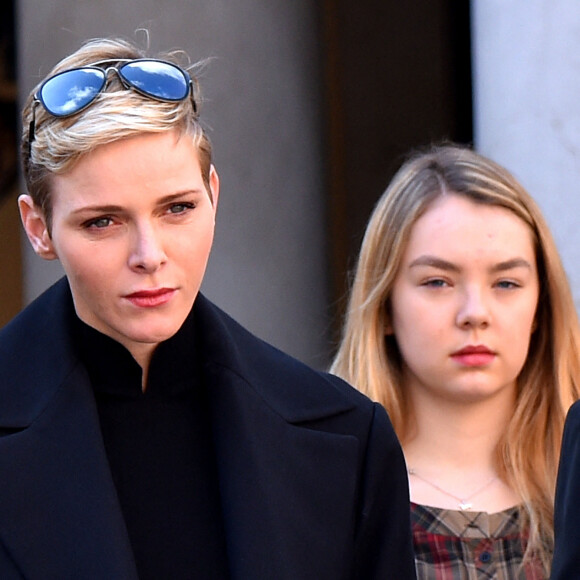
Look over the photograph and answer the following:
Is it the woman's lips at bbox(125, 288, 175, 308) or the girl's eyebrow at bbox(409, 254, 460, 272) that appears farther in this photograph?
the girl's eyebrow at bbox(409, 254, 460, 272)

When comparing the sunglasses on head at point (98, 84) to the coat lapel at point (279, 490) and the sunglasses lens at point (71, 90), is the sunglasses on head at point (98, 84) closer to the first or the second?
the sunglasses lens at point (71, 90)

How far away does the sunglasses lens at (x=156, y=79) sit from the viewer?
112 inches

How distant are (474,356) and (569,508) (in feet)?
3.53

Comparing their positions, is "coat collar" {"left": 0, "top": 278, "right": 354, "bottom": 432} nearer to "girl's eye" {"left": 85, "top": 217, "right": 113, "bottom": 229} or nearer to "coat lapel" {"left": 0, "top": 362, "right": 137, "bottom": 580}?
"coat lapel" {"left": 0, "top": 362, "right": 137, "bottom": 580}

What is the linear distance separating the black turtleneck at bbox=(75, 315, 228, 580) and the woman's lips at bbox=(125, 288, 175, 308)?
0.62 ft

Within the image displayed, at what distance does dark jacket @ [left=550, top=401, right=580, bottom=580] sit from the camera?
8.91ft

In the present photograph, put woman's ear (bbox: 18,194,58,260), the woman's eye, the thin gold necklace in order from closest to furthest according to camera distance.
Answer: the woman's eye, woman's ear (bbox: 18,194,58,260), the thin gold necklace

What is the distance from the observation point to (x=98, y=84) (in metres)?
2.82

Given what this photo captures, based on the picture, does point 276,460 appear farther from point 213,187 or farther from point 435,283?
point 435,283

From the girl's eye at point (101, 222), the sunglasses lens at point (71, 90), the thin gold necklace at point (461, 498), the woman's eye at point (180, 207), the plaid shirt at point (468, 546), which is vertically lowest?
the plaid shirt at point (468, 546)

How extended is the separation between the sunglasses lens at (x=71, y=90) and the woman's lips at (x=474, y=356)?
1.34 metres

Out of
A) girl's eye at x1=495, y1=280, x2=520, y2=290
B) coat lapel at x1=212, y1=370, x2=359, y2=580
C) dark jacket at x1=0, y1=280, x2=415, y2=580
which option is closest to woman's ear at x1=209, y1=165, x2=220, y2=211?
dark jacket at x1=0, y1=280, x2=415, y2=580

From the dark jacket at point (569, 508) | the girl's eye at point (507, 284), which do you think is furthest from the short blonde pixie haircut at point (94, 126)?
the girl's eye at point (507, 284)

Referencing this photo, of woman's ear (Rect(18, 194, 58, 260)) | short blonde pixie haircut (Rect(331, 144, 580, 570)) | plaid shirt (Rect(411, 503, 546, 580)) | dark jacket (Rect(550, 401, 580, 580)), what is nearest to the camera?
dark jacket (Rect(550, 401, 580, 580))
